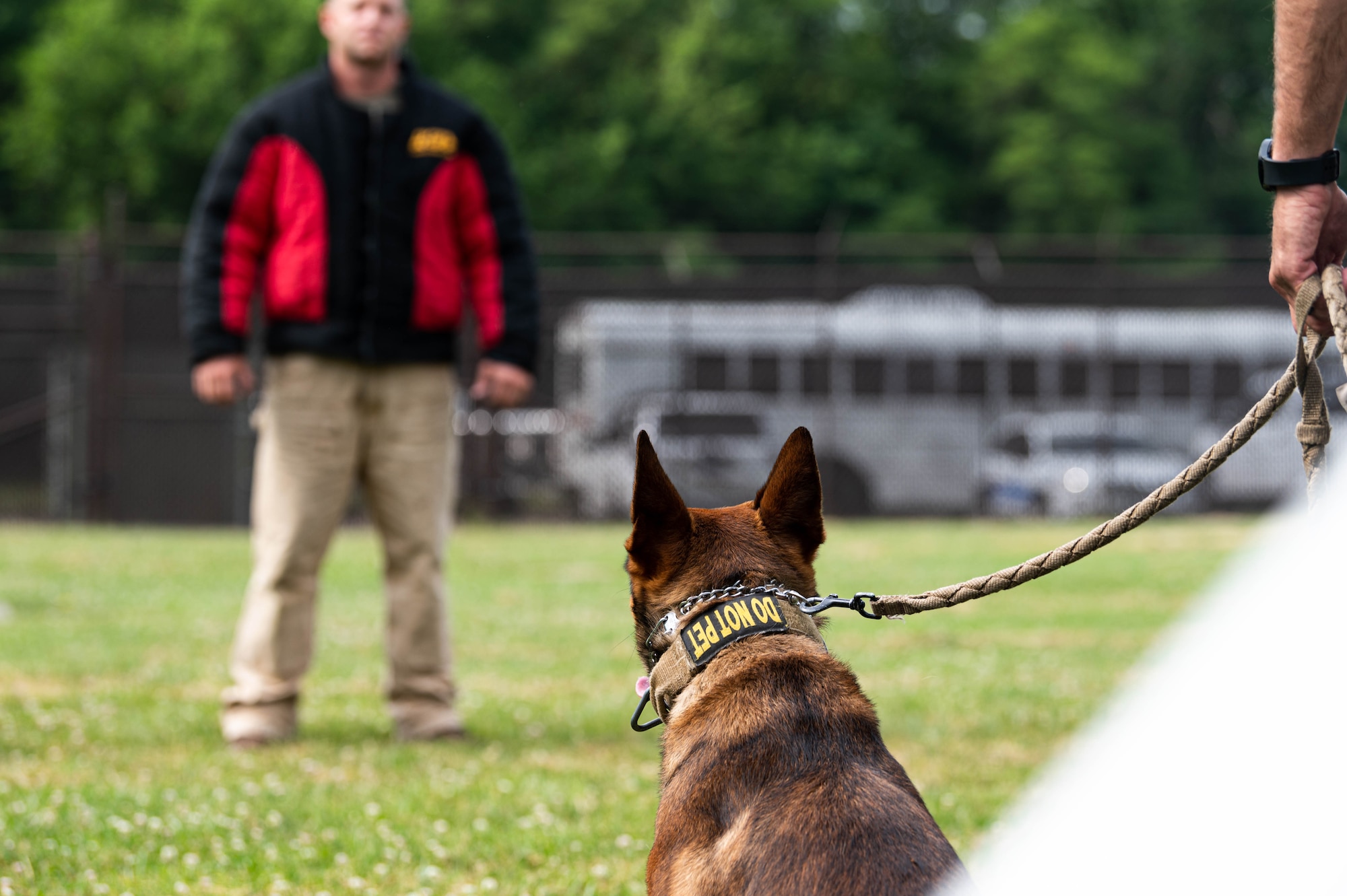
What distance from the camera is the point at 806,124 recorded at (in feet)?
141

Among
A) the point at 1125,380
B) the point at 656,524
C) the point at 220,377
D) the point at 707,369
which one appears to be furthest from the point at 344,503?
the point at 1125,380

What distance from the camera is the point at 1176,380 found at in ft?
65.2

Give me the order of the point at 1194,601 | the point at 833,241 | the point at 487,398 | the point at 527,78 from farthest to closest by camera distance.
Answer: the point at 527,78
the point at 833,241
the point at 1194,601
the point at 487,398

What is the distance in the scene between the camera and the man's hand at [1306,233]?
232cm

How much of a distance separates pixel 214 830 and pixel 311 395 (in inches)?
66.9

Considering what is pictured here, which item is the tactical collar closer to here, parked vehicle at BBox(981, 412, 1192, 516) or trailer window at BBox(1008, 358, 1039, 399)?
parked vehicle at BBox(981, 412, 1192, 516)

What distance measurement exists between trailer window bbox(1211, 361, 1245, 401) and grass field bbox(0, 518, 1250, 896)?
30.3 ft

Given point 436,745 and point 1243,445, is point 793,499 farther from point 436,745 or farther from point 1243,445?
point 436,745

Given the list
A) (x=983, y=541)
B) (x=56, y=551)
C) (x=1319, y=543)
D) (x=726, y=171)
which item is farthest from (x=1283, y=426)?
(x=726, y=171)

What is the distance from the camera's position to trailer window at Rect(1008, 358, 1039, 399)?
1992 centimetres

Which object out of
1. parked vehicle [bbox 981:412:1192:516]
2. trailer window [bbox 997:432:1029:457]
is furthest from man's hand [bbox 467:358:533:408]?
trailer window [bbox 997:432:1029:457]

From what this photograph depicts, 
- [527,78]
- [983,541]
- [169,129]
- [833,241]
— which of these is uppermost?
[527,78]

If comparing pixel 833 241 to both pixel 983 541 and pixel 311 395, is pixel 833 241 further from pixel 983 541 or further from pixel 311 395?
pixel 311 395

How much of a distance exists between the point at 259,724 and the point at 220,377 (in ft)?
4.02
